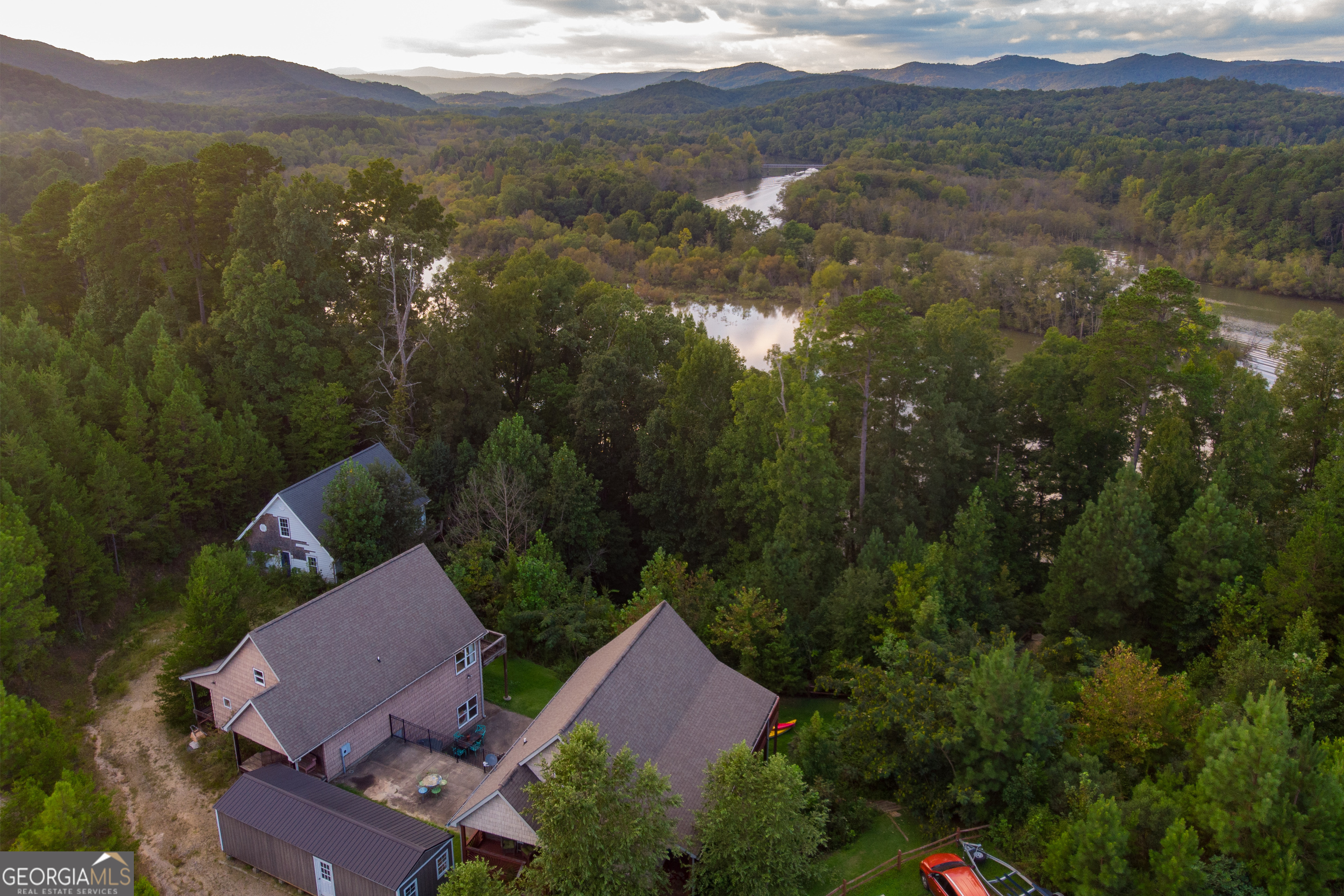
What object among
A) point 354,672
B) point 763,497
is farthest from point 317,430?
point 763,497

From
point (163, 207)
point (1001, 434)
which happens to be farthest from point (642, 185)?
point (1001, 434)

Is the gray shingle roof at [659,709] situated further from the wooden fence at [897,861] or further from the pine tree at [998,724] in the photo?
the pine tree at [998,724]

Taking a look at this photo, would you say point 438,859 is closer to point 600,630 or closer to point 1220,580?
point 600,630

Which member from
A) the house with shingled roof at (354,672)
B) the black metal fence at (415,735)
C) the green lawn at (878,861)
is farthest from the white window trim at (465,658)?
the green lawn at (878,861)

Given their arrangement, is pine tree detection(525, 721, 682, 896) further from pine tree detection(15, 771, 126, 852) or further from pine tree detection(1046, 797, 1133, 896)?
pine tree detection(15, 771, 126, 852)

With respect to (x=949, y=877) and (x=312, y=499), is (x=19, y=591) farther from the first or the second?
(x=949, y=877)

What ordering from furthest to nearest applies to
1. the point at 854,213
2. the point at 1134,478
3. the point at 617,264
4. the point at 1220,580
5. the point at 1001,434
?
the point at 854,213 → the point at 617,264 → the point at 1001,434 → the point at 1134,478 → the point at 1220,580
